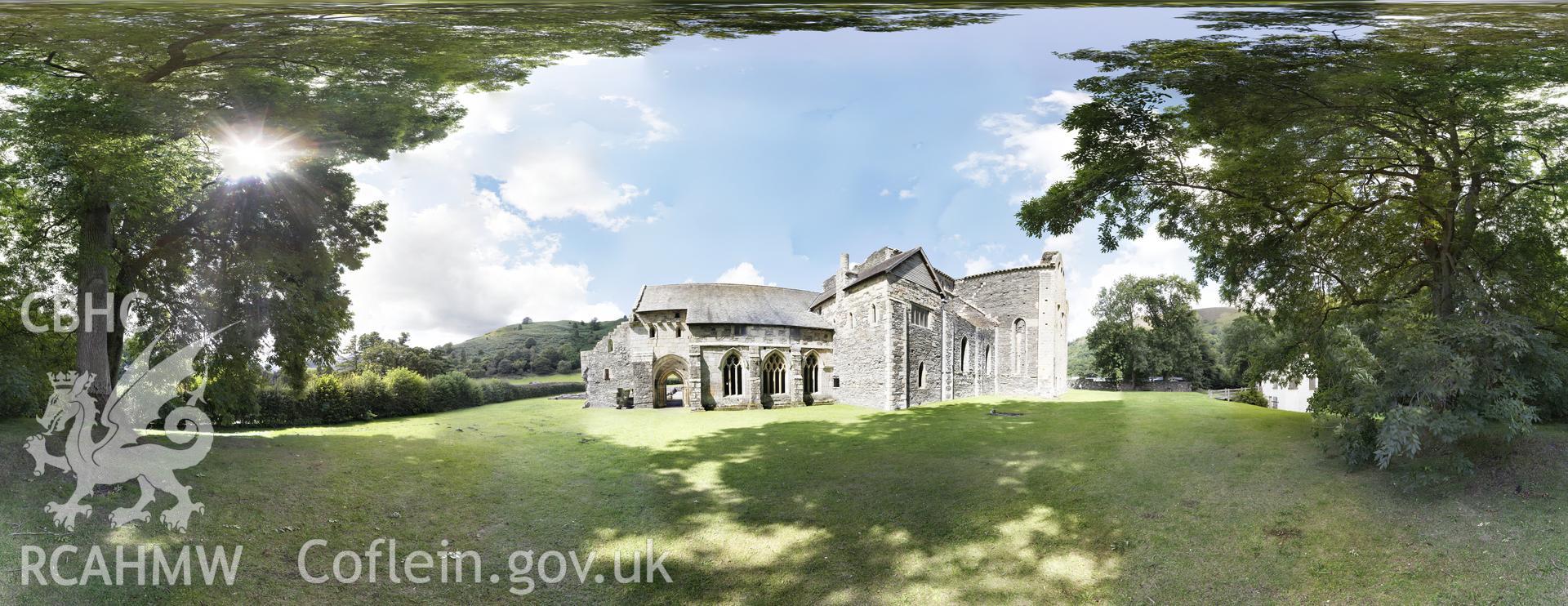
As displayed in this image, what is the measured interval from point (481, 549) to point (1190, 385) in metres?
5.32

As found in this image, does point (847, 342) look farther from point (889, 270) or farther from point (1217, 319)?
point (1217, 319)

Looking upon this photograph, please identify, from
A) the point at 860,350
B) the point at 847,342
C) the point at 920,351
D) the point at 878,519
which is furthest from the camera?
the point at 920,351

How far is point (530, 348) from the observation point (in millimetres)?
2705

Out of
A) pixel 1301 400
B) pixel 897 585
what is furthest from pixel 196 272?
pixel 1301 400

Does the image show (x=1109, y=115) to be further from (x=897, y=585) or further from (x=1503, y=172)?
(x=897, y=585)

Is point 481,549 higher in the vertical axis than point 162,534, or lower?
lower

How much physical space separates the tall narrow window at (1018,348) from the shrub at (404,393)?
13.9ft

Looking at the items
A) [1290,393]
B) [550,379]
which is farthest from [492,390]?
[1290,393]

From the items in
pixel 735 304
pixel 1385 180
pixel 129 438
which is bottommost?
pixel 129 438

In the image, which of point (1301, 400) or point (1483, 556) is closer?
point (1483, 556)

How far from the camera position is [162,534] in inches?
89.8

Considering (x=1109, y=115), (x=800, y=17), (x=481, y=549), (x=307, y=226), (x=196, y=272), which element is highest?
(x=800, y=17)

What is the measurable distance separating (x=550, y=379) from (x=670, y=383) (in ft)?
2.52

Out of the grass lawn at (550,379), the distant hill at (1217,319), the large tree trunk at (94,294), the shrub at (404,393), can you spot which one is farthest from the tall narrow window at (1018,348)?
the large tree trunk at (94,294)
